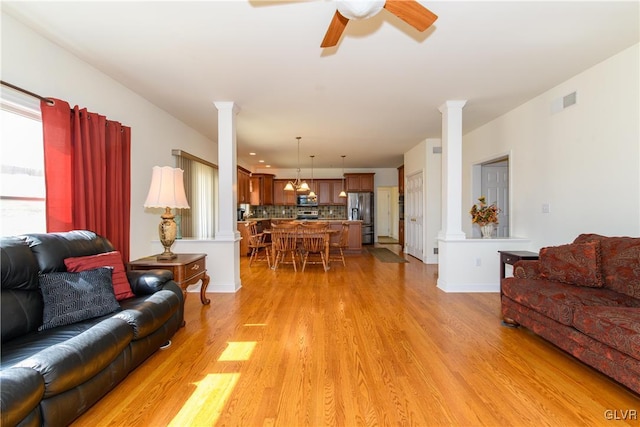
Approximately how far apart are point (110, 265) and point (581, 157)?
4734 mm

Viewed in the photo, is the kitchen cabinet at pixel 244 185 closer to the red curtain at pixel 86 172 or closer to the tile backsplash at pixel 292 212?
the tile backsplash at pixel 292 212

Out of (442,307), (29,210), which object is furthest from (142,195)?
(442,307)

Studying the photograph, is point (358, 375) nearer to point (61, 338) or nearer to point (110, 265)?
point (61, 338)

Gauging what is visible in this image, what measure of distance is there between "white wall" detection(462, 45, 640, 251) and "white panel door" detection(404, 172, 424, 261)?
86.5 inches

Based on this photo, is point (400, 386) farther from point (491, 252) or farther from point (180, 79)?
point (180, 79)

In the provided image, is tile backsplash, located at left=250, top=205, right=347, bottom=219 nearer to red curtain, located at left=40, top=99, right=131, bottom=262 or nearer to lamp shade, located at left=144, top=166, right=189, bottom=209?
red curtain, located at left=40, top=99, right=131, bottom=262

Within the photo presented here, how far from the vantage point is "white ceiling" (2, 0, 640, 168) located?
86.4 inches

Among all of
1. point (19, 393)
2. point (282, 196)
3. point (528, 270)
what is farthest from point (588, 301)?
point (282, 196)

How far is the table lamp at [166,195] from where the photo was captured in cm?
310

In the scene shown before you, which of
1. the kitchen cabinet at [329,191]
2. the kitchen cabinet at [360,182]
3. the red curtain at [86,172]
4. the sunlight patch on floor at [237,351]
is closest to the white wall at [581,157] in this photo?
the sunlight patch on floor at [237,351]

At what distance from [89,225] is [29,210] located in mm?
421

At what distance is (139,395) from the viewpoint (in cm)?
180

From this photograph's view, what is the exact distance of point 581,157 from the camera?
10.6 ft

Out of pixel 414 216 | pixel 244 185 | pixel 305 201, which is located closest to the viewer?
pixel 414 216
